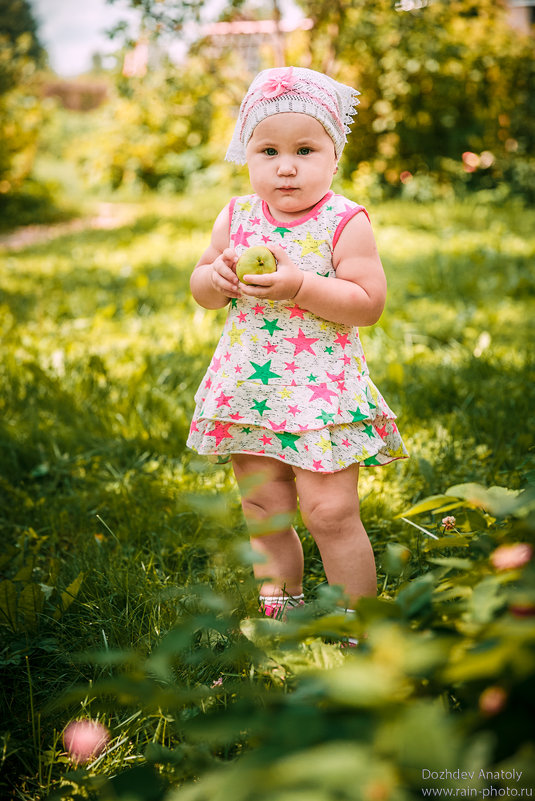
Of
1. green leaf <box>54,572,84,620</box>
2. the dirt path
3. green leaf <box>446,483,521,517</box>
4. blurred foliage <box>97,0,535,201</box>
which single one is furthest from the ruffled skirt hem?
blurred foliage <box>97,0,535,201</box>

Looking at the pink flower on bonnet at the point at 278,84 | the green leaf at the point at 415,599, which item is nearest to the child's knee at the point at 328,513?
the green leaf at the point at 415,599

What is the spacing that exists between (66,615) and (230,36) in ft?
A: 24.6

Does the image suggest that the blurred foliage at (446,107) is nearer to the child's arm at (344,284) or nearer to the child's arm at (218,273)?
the child's arm at (218,273)

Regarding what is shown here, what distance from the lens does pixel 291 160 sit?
161cm

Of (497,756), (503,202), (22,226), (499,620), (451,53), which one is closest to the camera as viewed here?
(497,756)

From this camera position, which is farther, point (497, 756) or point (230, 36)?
point (230, 36)

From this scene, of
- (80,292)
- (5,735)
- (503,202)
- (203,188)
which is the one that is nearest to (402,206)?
(503,202)

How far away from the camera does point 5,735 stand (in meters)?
1.38

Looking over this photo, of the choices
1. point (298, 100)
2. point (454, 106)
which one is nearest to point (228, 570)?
point (298, 100)

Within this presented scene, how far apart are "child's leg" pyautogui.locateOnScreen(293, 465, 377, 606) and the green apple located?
0.46 m

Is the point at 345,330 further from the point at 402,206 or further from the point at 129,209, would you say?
the point at 129,209

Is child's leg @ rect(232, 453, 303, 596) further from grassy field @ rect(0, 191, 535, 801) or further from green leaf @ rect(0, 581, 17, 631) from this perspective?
green leaf @ rect(0, 581, 17, 631)

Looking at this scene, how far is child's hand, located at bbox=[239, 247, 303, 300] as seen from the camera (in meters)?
1.53

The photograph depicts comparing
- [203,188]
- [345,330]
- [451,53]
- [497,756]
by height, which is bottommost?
[497,756]
